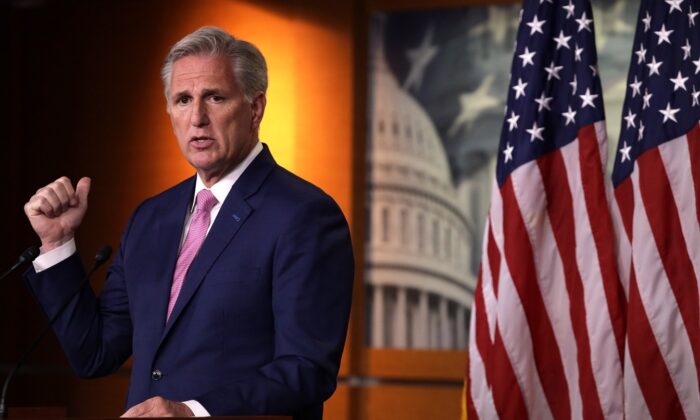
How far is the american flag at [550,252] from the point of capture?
3.56 meters

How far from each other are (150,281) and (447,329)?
233 cm

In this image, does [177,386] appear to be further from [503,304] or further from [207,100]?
[503,304]

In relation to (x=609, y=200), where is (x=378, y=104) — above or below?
above

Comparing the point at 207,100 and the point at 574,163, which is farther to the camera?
the point at 574,163

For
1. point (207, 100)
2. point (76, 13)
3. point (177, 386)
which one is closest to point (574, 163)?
point (207, 100)

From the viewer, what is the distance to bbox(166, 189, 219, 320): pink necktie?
2.39 metres

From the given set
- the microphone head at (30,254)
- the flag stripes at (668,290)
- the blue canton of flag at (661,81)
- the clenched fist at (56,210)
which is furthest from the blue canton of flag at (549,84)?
the microphone head at (30,254)

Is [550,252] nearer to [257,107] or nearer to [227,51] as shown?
[257,107]

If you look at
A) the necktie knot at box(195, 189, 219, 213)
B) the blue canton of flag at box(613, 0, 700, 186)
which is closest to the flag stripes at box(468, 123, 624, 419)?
the blue canton of flag at box(613, 0, 700, 186)

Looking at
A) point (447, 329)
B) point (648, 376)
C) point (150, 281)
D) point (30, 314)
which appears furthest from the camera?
point (30, 314)

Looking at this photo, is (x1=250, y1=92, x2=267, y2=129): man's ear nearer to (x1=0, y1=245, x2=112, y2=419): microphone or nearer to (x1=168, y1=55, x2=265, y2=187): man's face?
(x1=168, y1=55, x2=265, y2=187): man's face

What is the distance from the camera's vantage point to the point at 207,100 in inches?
96.4

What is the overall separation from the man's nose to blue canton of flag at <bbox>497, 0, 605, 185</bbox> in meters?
1.60

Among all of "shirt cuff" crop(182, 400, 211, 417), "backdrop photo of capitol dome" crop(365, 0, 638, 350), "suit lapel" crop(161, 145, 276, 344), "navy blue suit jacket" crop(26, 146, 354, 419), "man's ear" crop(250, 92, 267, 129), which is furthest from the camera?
"backdrop photo of capitol dome" crop(365, 0, 638, 350)
